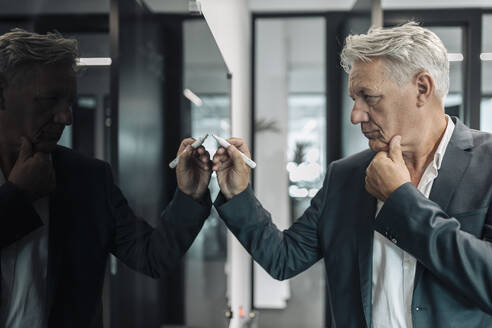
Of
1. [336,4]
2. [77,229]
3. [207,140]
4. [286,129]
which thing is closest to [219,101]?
[207,140]

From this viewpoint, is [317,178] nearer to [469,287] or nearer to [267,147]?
[267,147]

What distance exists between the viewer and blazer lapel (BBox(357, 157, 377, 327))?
3.56 ft

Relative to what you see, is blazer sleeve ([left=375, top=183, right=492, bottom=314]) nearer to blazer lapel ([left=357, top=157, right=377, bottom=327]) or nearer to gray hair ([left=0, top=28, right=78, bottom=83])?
blazer lapel ([left=357, top=157, right=377, bottom=327])

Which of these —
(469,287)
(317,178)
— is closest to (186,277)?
(469,287)

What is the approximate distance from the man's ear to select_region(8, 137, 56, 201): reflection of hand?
937 millimetres

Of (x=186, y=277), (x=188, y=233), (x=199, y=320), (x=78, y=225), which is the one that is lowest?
(x=199, y=320)

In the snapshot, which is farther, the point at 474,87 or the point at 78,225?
the point at 474,87

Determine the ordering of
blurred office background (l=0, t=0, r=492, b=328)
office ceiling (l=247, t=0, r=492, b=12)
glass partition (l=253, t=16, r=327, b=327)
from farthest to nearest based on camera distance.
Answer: glass partition (l=253, t=16, r=327, b=327) < office ceiling (l=247, t=0, r=492, b=12) < blurred office background (l=0, t=0, r=492, b=328)

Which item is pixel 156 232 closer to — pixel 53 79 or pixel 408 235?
pixel 53 79

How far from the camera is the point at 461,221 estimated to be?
971 mm

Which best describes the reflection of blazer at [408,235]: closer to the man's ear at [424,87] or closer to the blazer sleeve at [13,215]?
the man's ear at [424,87]

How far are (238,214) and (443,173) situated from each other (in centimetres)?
56

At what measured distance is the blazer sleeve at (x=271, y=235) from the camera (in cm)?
114

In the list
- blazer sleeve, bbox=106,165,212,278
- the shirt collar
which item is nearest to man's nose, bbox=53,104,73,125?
blazer sleeve, bbox=106,165,212,278
